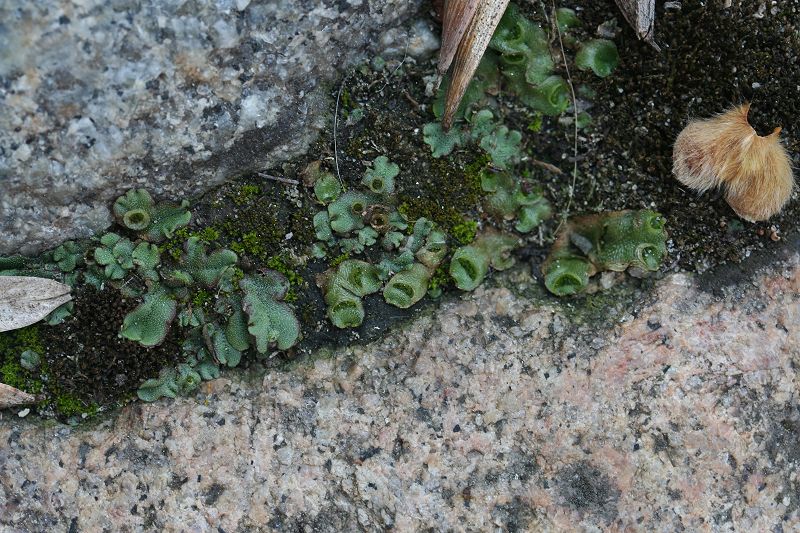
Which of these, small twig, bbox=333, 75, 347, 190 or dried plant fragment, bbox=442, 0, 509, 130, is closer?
dried plant fragment, bbox=442, 0, 509, 130

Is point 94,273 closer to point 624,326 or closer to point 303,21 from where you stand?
point 303,21

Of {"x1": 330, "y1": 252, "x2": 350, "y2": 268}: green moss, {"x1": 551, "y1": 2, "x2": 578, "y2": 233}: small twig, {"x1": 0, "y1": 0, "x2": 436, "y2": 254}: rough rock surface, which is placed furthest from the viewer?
{"x1": 551, "y1": 2, "x2": 578, "y2": 233}: small twig

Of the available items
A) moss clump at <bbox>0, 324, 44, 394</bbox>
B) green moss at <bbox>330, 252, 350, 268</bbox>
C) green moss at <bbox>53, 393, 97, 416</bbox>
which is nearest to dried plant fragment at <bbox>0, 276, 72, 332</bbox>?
moss clump at <bbox>0, 324, 44, 394</bbox>

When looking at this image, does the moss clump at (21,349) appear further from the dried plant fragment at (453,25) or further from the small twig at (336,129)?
the dried plant fragment at (453,25)

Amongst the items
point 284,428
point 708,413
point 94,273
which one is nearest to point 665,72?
point 708,413

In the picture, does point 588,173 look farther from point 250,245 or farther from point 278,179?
point 250,245

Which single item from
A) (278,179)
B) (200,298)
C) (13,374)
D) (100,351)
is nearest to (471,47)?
(278,179)

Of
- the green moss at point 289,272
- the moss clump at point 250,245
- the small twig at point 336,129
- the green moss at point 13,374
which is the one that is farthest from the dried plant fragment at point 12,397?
the small twig at point 336,129

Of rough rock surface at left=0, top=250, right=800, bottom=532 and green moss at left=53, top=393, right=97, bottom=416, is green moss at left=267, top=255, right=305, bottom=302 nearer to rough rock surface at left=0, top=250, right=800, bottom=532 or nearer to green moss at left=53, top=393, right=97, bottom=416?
rough rock surface at left=0, top=250, right=800, bottom=532
